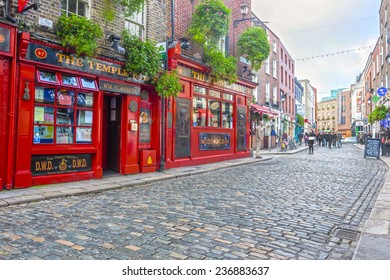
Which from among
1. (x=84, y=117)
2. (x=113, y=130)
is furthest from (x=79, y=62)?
(x=113, y=130)

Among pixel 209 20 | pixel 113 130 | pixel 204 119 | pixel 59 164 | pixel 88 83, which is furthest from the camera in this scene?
pixel 204 119

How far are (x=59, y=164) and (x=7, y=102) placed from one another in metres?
1.93

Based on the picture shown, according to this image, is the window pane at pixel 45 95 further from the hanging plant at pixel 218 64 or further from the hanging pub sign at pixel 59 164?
the hanging plant at pixel 218 64

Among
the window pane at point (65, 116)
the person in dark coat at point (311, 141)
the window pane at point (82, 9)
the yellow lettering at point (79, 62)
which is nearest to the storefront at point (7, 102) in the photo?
the window pane at point (65, 116)

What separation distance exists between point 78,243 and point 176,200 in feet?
8.76

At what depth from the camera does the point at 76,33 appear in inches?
299

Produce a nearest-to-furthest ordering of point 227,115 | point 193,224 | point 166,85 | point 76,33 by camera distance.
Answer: point 193,224 → point 76,33 → point 166,85 → point 227,115

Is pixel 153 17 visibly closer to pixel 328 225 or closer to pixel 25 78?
pixel 25 78

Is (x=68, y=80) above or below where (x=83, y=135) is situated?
above

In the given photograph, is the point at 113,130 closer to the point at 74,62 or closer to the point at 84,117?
the point at 84,117

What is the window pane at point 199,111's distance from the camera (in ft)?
42.2

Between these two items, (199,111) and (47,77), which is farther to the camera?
(199,111)

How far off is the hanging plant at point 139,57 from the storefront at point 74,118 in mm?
373

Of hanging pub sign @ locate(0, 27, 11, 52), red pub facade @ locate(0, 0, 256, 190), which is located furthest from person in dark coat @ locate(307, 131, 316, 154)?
hanging pub sign @ locate(0, 27, 11, 52)
